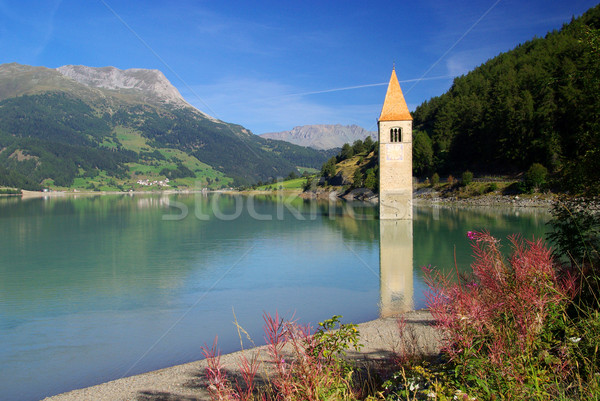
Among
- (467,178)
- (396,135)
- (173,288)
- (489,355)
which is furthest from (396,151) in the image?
(489,355)

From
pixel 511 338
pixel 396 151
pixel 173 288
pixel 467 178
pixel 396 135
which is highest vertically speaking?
pixel 396 135

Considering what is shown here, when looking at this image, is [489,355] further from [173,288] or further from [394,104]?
[394,104]

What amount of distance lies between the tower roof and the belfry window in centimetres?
105

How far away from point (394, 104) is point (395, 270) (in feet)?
76.2

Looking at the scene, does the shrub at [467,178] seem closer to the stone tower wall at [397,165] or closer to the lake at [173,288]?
the lake at [173,288]

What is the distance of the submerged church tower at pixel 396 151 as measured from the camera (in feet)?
122

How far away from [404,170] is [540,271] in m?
33.9

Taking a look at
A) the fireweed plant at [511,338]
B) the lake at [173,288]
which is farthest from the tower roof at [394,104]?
the fireweed plant at [511,338]

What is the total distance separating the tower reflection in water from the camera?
45.0 ft

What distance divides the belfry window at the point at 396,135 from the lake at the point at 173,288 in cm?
912

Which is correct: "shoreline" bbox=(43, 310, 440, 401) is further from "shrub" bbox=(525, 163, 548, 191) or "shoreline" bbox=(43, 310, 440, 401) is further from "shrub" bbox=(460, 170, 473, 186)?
"shrub" bbox=(460, 170, 473, 186)

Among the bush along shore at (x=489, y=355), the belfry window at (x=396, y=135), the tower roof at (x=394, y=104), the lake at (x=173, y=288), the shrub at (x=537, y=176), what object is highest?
→ the tower roof at (x=394, y=104)

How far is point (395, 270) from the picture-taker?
63.6ft

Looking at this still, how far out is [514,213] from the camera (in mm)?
41031
